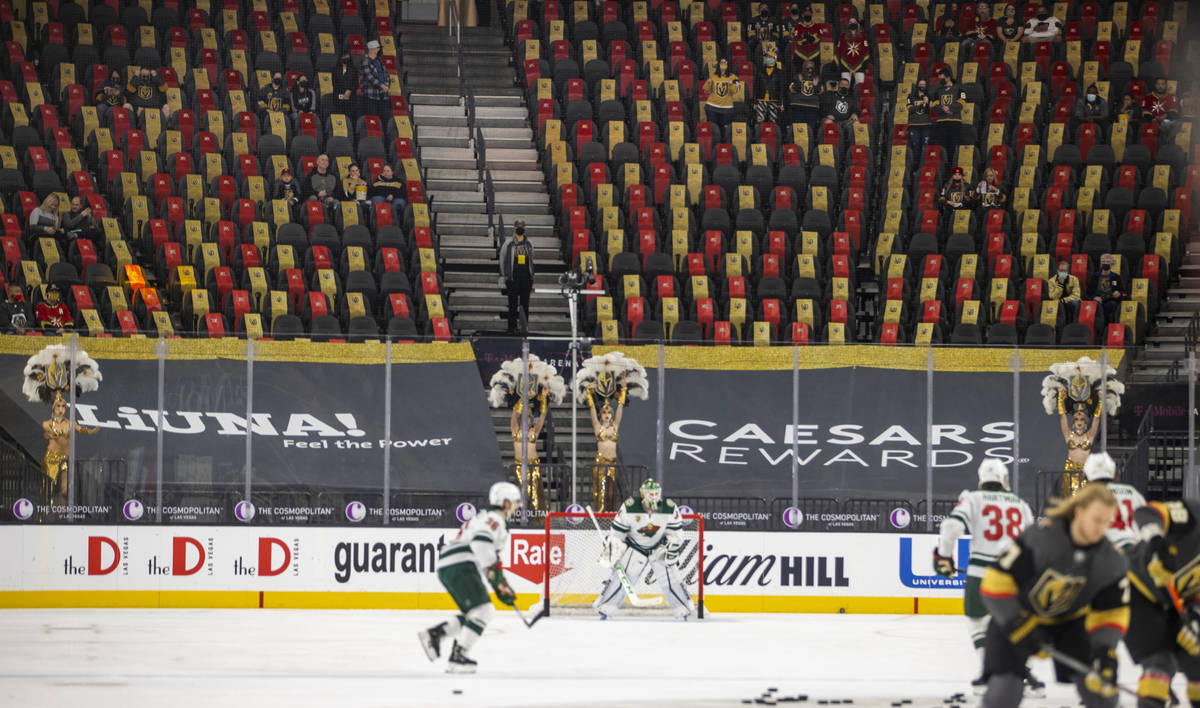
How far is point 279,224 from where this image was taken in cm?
2138

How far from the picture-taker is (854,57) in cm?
2492

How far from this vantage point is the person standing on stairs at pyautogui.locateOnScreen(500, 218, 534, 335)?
19.7 m

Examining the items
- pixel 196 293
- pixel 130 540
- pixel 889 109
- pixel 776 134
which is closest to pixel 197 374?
pixel 130 540

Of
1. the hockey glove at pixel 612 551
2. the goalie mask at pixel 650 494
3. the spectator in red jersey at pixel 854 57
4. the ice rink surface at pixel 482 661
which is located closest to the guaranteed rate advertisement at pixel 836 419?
the goalie mask at pixel 650 494

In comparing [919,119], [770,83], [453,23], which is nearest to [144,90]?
[453,23]

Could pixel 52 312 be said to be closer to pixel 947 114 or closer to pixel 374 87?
pixel 374 87

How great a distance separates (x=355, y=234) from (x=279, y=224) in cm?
108

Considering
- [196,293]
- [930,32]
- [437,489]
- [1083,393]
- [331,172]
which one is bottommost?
[437,489]

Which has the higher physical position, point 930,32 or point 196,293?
point 930,32

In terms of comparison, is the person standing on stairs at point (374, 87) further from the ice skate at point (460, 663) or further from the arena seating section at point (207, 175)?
the ice skate at point (460, 663)

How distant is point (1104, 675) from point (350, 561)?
34.7 ft

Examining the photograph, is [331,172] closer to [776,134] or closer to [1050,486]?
[776,134]

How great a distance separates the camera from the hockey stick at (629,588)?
15.8 meters

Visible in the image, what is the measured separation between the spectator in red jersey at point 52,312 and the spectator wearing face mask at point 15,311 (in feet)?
0.35
